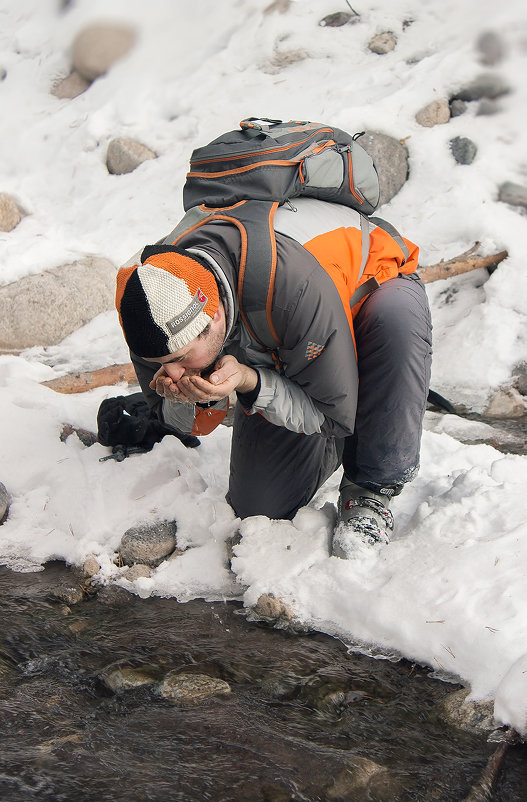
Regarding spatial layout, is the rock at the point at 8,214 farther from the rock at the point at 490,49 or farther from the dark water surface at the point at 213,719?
the dark water surface at the point at 213,719

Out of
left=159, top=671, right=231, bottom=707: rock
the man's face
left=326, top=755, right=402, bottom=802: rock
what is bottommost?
left=159, top=671, right=231, bottom=707: rock

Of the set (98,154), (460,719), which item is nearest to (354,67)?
(98,154)

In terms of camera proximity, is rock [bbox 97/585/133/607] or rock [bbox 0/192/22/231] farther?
→ rock [bbox 0/192/22/231]

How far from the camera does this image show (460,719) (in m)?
2.15

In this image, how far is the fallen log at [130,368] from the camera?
4.59 m

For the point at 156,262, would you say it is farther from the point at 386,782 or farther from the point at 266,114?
the point at 266,114

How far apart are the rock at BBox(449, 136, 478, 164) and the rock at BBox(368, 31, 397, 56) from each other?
78.3 inches

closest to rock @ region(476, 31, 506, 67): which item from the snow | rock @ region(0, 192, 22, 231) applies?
the snow

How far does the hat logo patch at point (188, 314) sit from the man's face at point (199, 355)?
0.29ft

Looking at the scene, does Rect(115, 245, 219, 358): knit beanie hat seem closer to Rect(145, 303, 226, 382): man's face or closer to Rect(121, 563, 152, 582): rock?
Rect(145, 303, 226, 382): man's face

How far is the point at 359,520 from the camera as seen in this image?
2863 millimetres

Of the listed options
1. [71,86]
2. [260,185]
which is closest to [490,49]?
[71,86]

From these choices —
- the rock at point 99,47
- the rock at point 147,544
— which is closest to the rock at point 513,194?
the rock at point 147,544

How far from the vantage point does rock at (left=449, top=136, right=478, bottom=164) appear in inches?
264
